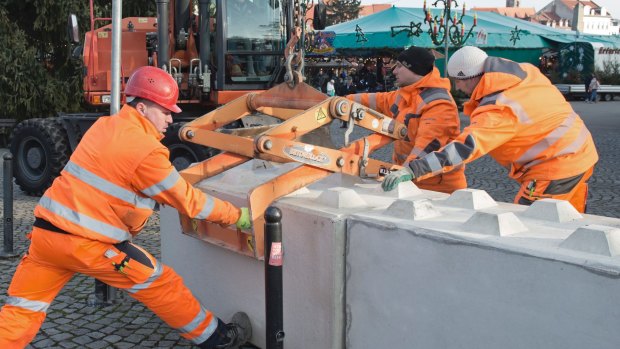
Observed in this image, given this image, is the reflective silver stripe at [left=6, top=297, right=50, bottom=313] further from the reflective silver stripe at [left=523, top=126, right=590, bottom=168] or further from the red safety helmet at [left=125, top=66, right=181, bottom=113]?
the reflective silver stripe at [left=523, top=126, right=590, bottom=168]

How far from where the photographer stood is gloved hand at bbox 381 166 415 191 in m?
3.37

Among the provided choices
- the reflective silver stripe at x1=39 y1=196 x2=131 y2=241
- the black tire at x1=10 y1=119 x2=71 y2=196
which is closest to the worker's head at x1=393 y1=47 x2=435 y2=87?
the reflective silver stripe at x1=39 y1=196 x2=131 y2=241

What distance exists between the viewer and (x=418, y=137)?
427 cm

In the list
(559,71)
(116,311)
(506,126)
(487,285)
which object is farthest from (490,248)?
(559,71)

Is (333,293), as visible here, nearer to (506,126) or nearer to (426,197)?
(426,197)

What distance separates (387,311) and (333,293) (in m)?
0.32

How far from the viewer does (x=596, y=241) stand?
7.47 feet

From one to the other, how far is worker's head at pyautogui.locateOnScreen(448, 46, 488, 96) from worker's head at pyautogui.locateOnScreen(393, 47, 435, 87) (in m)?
0.75

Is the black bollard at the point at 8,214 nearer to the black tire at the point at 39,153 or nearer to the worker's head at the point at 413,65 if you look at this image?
the black tire at the point at 39,153

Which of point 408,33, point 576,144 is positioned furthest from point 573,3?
point 576,144

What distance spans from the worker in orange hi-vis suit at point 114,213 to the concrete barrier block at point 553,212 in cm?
140

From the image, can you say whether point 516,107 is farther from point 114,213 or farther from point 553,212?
point 114,213

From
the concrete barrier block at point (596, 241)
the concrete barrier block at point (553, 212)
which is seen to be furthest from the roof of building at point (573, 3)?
the concrete barrier block at point (596, 241)

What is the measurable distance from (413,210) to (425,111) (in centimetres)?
164
